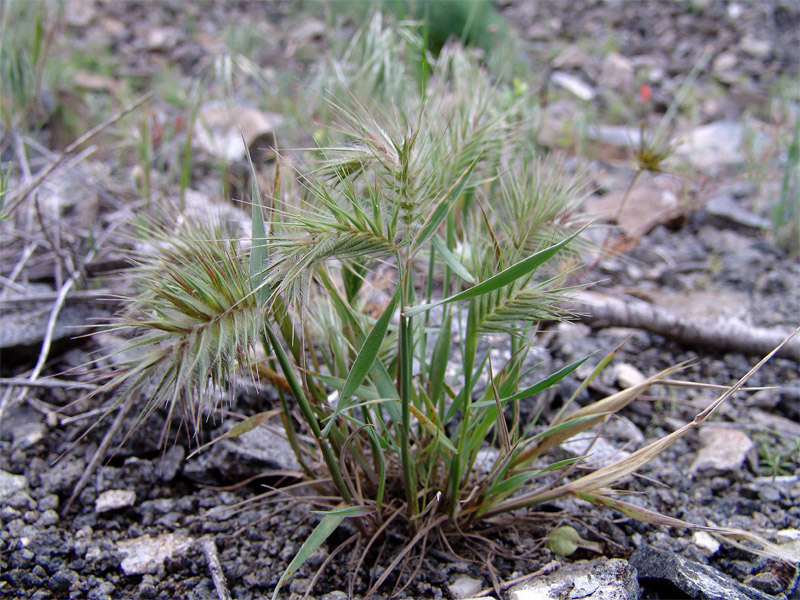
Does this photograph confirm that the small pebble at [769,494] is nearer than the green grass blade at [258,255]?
No

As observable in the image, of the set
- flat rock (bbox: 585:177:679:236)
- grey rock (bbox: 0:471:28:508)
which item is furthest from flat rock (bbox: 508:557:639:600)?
flat rock (bbox: 585:177:679:236)

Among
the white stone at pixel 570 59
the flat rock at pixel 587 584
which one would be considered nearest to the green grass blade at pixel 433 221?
the flat rock at pixel 587 584

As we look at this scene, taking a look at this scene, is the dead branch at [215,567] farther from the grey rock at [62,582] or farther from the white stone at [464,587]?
the white stone at [464,587]

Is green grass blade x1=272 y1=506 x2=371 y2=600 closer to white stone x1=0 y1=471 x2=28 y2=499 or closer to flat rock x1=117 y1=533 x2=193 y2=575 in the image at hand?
flat rock x1=117 y1=533 x2=193 y2=575

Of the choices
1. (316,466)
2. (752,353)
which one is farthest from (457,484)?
(752,353)

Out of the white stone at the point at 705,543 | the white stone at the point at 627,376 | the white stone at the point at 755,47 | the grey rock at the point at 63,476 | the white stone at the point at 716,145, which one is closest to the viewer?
the white stone at the point at 705,543

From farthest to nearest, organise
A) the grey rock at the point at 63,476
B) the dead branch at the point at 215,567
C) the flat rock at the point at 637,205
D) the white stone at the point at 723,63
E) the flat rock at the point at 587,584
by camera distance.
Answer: the white stone at the point at 723,63
the flat rock at the point at 637,205
the grey rock at the point at 63,476
the dead branch at the point at 215,567
the flat rock at the point at 587,584

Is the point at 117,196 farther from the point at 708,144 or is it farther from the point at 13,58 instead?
Result: the point at 708,144

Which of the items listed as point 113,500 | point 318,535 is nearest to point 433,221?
point 318,535
